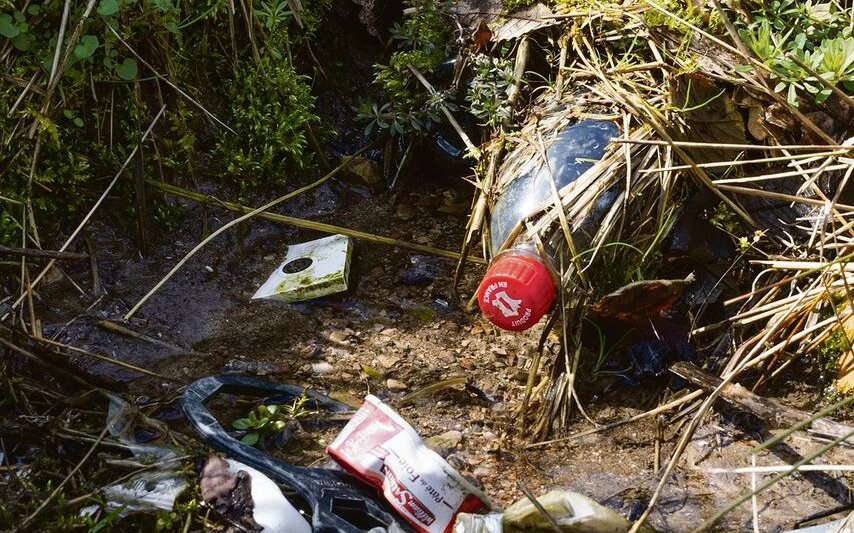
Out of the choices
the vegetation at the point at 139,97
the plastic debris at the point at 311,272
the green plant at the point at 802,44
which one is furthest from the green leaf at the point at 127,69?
the green plant at the point at 802,44

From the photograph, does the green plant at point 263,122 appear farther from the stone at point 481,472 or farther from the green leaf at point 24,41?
the stone at point 481,472

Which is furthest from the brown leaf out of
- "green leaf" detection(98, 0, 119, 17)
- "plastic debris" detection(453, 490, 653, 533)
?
"green leaf" detection(98, 0, 119, 17)

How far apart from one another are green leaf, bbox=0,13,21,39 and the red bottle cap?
157cm

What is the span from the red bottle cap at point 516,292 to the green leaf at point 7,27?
157cm

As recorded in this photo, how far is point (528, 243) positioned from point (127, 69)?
138 centimetres

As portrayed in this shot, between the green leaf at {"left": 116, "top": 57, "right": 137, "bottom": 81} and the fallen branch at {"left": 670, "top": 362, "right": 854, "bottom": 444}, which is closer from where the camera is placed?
the fallen branch at {"left": 670, "top": 362, "right": 854, "bottom": 444}

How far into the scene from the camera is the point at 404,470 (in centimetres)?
→ 198

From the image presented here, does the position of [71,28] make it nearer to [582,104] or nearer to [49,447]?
[49,447]

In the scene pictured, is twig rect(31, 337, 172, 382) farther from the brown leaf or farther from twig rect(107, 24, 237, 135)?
the brown leaf

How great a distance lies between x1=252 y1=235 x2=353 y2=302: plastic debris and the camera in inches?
108

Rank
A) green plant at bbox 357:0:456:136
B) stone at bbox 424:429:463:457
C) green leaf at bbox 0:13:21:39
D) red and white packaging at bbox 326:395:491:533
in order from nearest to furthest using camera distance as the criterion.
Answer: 1. red and white packaging at bbox 326:395:491:533
2. stone at bbox 424:429:463:457
3. green leaf at bbox 0:13:21:39
4. green plant at bbox 357:0:456:136

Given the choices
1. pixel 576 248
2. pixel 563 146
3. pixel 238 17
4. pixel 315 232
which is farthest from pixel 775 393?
pixel 238 17

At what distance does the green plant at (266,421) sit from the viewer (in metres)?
2.17

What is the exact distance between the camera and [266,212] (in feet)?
9.70
